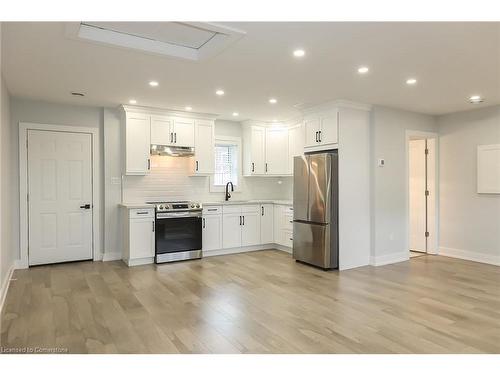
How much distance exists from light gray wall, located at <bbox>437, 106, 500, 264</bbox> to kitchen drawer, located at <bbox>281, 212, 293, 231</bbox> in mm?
2711

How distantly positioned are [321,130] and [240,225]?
2.25m

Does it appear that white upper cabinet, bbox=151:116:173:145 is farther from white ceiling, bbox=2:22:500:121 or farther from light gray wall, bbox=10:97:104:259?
light gray wall, bbox=10:97:104:259

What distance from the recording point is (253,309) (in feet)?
11.5

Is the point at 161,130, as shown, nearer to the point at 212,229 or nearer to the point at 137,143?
the point at 137,143

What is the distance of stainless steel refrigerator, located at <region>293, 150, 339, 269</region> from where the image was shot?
505 centimetres

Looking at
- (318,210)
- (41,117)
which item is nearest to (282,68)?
(318,210)

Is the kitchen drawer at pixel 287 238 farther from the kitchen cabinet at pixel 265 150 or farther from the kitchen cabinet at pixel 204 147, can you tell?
the kitchen cabinet at pixel 204 147

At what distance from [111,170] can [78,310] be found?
2.74 meters

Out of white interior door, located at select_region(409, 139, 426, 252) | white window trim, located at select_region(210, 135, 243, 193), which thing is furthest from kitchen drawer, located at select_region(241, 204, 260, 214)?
white interior door, located at select_region(409, 139, 426, 252)

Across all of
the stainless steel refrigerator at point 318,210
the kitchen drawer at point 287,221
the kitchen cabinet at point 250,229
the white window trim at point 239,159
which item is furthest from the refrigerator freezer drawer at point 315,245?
the white window trim at point 239,159

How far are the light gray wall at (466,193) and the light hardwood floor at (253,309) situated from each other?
566 millimetres
